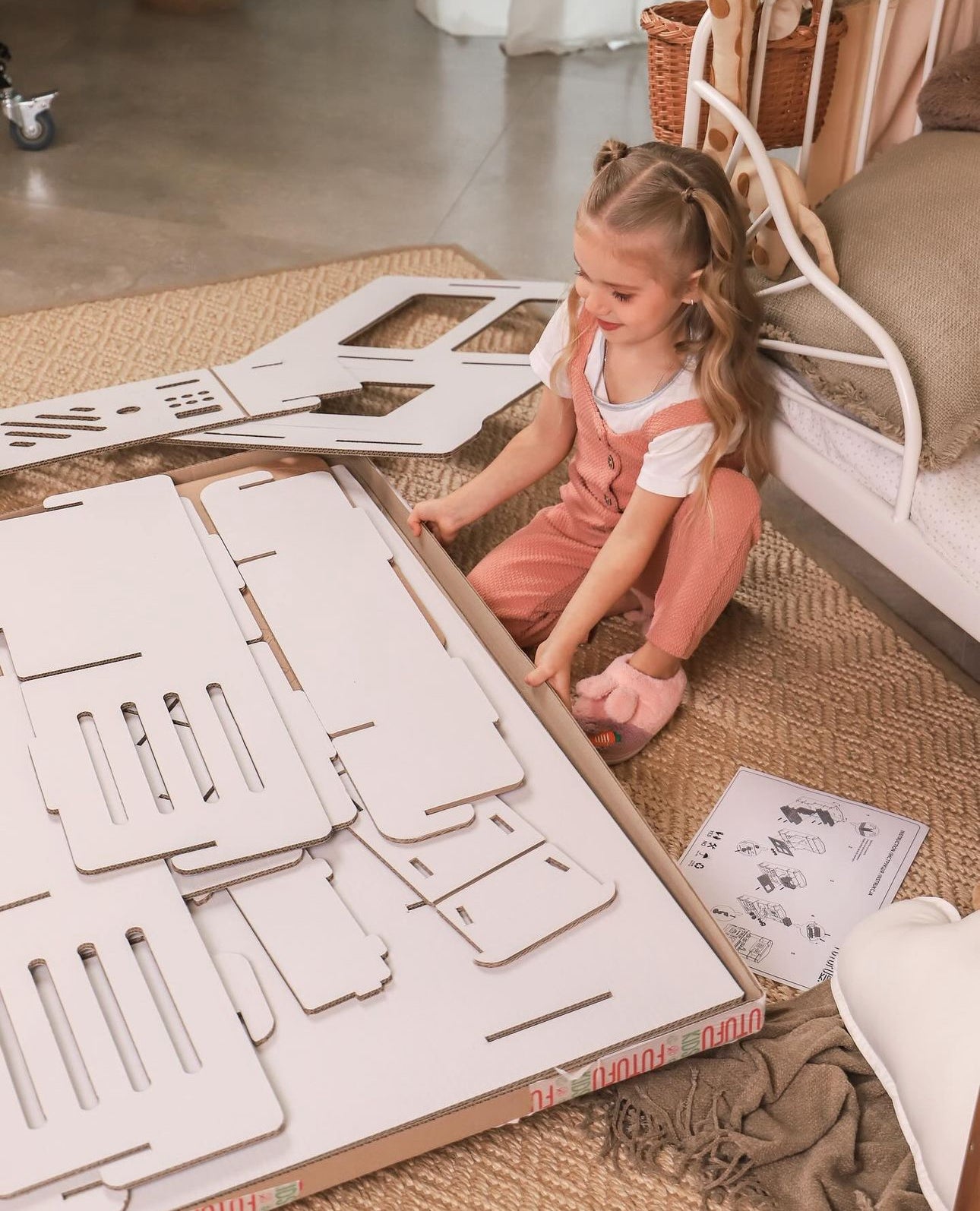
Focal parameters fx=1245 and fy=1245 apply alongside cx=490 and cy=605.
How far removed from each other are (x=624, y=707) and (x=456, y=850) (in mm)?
275

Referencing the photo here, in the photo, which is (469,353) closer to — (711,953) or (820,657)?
(820,657)

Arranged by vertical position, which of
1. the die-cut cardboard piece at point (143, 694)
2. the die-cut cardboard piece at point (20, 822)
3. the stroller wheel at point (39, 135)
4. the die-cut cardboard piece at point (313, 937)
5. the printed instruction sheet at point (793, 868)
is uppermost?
the stroller wheel at point (39, 135)

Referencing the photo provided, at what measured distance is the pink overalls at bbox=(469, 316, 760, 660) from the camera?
1.20 meters

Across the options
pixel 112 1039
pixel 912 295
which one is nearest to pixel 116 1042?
pixel 112 1039

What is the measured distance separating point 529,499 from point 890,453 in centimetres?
54

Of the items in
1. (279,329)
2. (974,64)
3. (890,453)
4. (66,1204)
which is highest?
(974,64)

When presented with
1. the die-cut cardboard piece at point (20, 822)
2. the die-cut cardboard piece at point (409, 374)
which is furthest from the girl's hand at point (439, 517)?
the die-cut cardboard piece at point (20, 822)

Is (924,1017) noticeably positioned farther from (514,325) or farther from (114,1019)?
(514,325)

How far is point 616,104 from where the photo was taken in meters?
2.73

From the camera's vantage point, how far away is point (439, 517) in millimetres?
1359

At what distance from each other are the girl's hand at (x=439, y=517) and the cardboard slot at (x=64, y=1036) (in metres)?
0.61

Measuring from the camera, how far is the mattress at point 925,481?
3.42 feet

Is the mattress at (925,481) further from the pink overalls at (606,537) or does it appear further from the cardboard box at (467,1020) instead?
the cardboard box at (467,1020)

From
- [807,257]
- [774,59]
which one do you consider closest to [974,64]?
[774,59]
